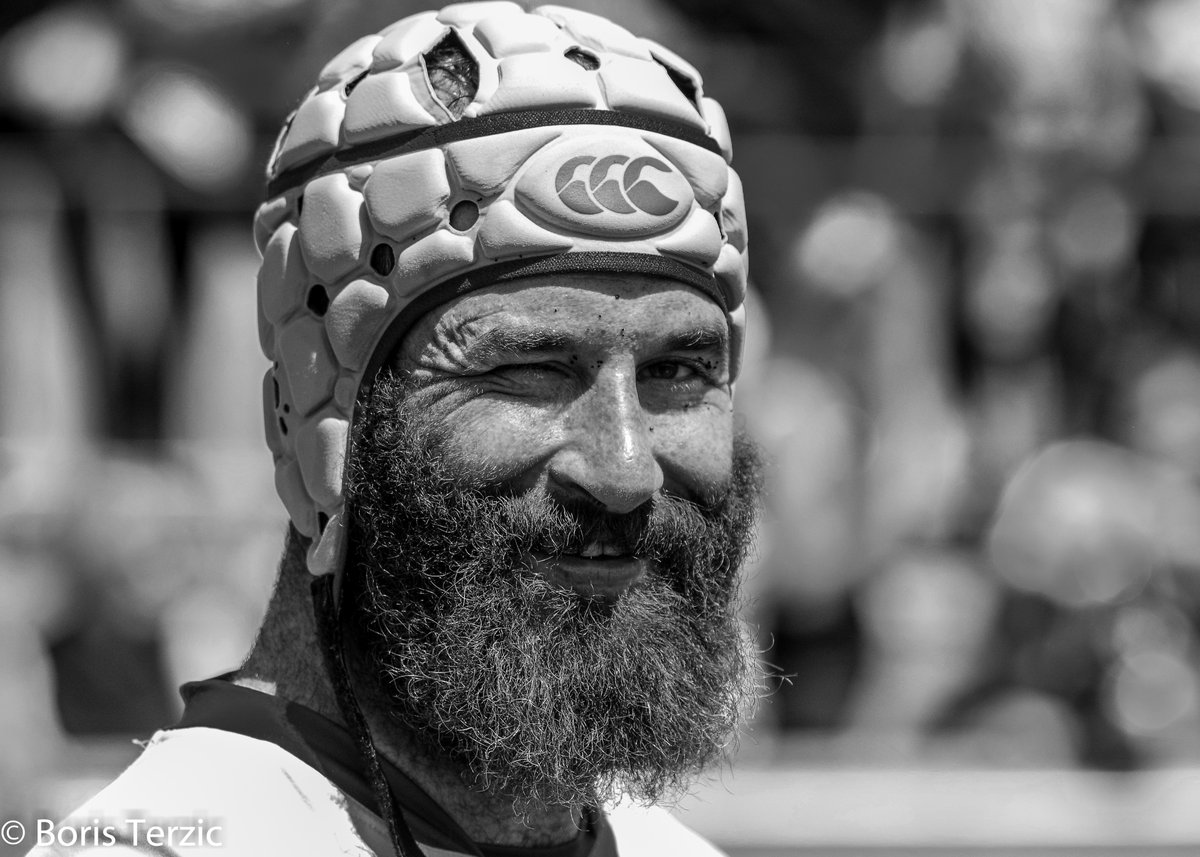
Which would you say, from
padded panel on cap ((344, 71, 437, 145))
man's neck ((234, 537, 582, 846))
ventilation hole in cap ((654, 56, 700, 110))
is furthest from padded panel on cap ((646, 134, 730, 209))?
man's neck ((234, 537, 582, 846))

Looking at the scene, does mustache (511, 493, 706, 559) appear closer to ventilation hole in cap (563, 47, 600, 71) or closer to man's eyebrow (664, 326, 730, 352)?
man's eyebrow (664, 326, 730, 352)

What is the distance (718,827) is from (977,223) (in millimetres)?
2592

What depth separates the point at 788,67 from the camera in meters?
6.67

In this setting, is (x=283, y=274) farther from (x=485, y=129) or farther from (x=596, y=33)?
(x=596, y=33)

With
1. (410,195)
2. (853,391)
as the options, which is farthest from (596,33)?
(853,391)

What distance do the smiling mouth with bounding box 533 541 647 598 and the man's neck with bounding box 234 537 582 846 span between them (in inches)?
11.7

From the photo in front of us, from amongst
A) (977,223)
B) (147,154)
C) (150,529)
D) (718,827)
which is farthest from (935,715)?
(147,154)

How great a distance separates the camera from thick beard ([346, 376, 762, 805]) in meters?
2.17

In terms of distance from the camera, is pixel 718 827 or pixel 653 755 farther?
pixel 718 827

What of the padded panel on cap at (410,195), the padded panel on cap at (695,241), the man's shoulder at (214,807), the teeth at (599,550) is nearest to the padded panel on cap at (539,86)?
the padded panel on cap at (410,195)

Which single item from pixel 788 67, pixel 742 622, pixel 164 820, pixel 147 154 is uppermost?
pixel 788 67

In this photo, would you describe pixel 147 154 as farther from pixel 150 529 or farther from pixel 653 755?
pixel 653 755

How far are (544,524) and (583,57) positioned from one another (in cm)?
66

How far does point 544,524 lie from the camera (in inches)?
84.7
